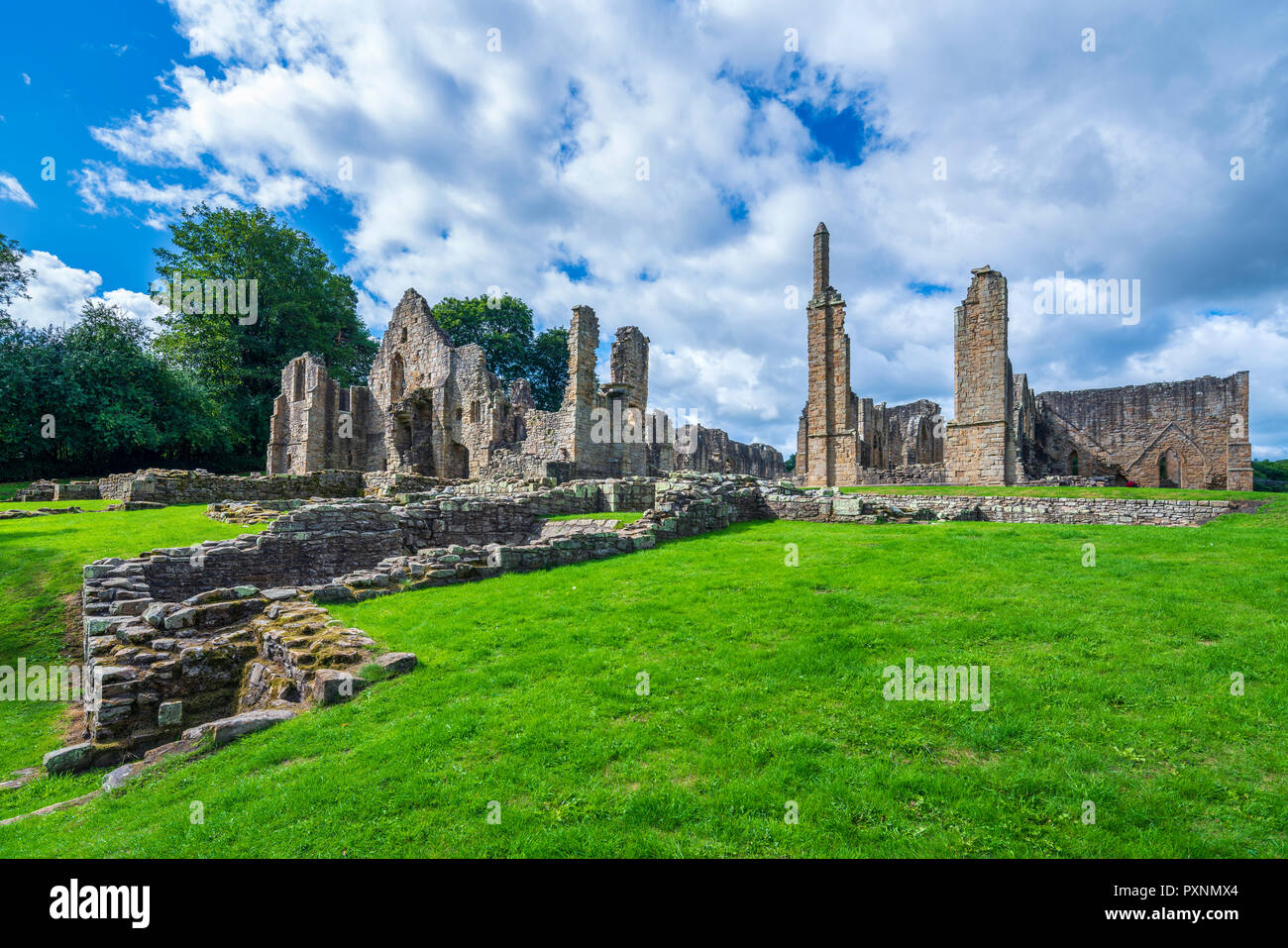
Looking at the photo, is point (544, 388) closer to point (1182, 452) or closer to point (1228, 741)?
point (1182, 452)

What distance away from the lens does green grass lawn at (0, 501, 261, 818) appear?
632cm

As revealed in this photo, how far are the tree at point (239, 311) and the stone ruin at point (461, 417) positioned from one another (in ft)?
20.6

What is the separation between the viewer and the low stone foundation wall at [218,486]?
22.0m

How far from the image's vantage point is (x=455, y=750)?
4.58 m

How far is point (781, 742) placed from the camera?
4.43 meters

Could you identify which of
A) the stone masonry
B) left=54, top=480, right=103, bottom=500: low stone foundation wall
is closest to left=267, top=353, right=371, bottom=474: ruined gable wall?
left=54, top=480, right=103, bottom=500: low stone foundation wall

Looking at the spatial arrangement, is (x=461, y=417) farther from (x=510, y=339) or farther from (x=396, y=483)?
(x=510, y=339)

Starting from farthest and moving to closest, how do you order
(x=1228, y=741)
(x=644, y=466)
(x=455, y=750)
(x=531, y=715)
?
(x=644, y=466)
(x=531, y=715)
(x=455, y=750)
(x=1228, y=741)

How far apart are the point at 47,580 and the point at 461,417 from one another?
74.6 feet

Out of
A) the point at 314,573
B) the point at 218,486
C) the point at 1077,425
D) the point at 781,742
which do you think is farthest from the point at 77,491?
the point at 1077,425

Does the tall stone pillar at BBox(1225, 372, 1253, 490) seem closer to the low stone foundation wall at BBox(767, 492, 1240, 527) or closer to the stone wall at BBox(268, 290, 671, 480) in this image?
the low stone foundation wall at BBox(767, 492, 1240, 527)

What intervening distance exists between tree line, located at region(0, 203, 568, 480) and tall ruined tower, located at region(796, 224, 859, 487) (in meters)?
38.5
